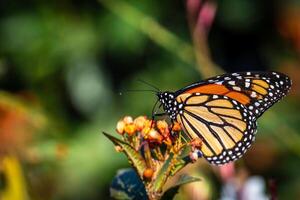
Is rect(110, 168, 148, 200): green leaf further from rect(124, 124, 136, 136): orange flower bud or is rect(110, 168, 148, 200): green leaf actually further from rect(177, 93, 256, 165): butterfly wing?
rect(177, 93, 256, 165): butterfly wing

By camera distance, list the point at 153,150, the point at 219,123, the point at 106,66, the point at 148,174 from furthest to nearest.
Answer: the point at 106,66 → the point at 219,123 → the point at 153,150 → the point at 148,174

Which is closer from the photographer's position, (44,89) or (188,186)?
(188,186)

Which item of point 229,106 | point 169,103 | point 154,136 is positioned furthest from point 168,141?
point 229,106

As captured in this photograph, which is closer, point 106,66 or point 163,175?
point 163,175

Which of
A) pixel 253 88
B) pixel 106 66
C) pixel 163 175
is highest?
pixel 106 66

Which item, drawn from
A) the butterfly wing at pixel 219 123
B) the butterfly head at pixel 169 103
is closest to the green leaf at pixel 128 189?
the butterfly wing at pixel 219 123

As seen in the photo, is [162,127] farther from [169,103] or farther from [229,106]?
[229,106]

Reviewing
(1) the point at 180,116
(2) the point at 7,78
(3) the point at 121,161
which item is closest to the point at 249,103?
(1) the point at 180,116

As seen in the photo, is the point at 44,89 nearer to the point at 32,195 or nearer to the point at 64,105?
the point at 64,105
